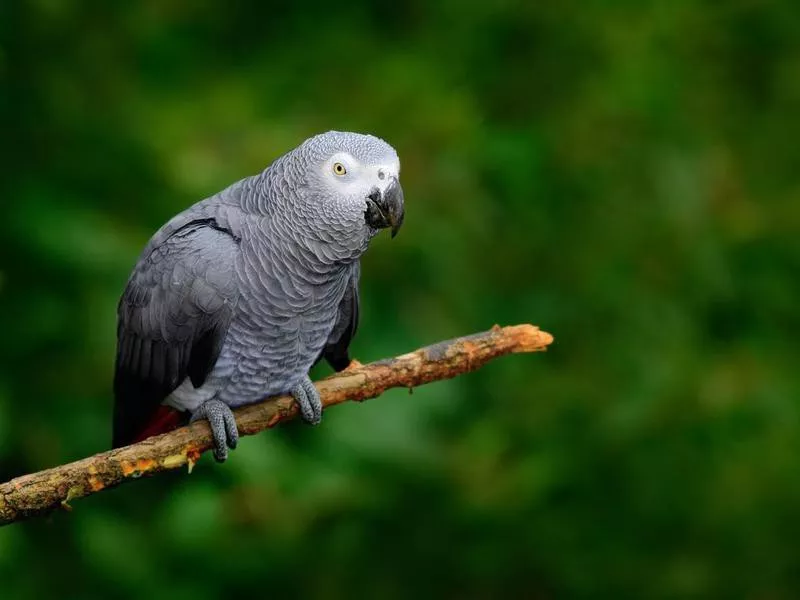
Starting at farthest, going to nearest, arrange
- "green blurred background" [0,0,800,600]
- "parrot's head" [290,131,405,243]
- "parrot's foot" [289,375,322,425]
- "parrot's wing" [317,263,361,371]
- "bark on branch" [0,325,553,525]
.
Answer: "green blurred background" [0,0,800,600]
"parrot's wing" [317,263,361,371]
"parrot's foot" [289,375,322,425]
"parrot's head" [290,131,405,243]
"bark on branch" [0,325,553,525]

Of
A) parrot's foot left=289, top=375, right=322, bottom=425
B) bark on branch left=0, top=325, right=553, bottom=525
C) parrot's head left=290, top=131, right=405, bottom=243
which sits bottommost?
bark on branch left=0, top=325, right=553, bottom=525

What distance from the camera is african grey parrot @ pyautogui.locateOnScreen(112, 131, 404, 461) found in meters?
1.40

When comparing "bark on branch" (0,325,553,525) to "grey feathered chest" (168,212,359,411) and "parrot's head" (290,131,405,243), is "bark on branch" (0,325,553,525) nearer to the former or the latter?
"grey feathered chest" (168,212,359,411)

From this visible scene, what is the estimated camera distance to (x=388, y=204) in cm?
140

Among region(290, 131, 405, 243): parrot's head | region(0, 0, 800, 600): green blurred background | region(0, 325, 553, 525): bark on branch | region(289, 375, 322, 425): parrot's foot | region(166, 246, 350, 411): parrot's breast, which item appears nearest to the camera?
region(0, 325, 553, 525): bark on branch

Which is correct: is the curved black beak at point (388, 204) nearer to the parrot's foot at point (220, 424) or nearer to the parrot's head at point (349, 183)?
the parrot's head at point (349, 183)

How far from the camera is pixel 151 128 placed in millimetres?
2312

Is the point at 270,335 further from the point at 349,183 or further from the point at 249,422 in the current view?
the point at 349,183

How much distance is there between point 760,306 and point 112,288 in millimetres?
1933

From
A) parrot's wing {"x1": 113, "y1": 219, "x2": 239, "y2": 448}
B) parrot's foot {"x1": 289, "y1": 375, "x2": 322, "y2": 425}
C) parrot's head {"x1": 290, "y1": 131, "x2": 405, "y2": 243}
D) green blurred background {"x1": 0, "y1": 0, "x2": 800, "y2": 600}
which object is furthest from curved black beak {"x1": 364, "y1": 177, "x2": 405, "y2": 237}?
green blurred background {"x1": 0, "y1": 0, "x2": 800, "y2": 600}

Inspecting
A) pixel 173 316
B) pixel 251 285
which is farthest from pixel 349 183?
pixel 173 316

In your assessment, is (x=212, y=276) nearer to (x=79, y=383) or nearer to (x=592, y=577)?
(x=79, y=383)

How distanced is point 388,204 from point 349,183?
66 mm

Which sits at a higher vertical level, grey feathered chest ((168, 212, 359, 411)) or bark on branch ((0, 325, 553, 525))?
grey feathered chest ((168, 212, 359, 411))
